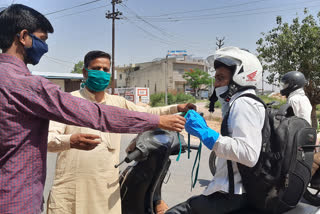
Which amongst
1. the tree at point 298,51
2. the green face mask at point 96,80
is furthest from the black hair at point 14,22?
the tree at point 298,51

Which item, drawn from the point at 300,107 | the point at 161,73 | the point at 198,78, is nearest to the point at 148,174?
the point at 300,107

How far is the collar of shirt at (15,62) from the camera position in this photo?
127cm

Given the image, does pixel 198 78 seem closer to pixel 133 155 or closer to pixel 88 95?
pixel 88 95

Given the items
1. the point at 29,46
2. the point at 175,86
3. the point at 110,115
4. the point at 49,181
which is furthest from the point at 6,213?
the point at 175,86

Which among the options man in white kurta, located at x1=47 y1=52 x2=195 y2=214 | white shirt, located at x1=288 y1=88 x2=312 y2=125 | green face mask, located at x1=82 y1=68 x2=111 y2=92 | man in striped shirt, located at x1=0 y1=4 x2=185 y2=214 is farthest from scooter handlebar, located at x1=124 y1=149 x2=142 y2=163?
white shirt, located at x1=288 y1=88 x2=312 y2=125

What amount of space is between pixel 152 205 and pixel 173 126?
3.97 feet

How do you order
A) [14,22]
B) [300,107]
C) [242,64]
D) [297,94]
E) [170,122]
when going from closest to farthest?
[14,22]
[170,122]
[242,64]
[300,107]
[297,94]

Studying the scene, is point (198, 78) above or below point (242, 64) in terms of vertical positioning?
above

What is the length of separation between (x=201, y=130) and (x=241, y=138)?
0.26 m

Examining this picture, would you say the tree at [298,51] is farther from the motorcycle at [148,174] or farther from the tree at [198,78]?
the tree at [198,78]

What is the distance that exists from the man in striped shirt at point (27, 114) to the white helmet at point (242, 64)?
0.87 metres

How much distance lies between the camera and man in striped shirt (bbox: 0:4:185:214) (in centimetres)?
118

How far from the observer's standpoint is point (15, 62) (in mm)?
1291

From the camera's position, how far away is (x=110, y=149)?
2127 mm
